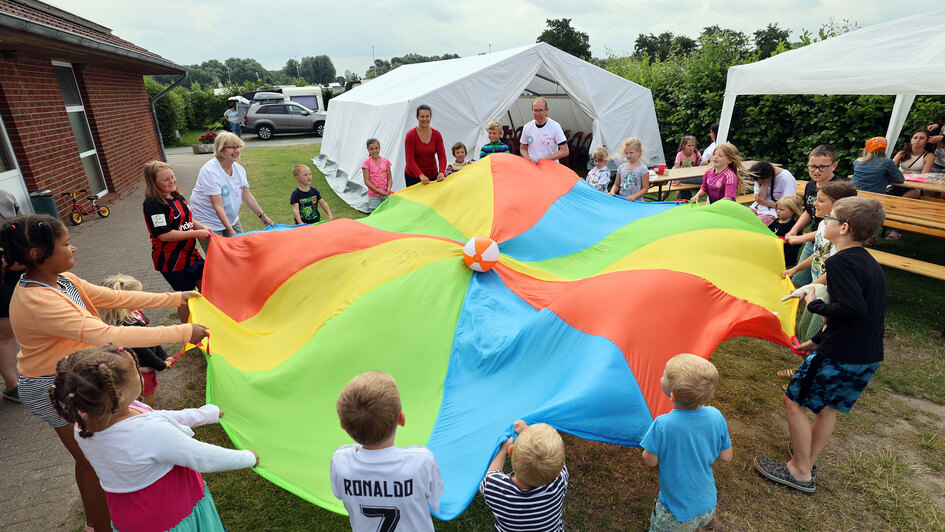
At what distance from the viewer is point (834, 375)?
8.20 ft

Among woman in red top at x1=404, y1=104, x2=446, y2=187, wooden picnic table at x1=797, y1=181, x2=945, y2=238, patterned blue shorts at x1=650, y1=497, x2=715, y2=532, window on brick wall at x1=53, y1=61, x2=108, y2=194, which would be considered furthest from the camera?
window on brick wall at x1=53, y1=61, x2=108, y2=194

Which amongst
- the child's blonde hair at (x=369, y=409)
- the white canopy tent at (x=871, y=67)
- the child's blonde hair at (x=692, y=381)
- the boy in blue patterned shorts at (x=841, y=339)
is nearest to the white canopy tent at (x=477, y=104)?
the white canopy tent at (x=871, y=67)

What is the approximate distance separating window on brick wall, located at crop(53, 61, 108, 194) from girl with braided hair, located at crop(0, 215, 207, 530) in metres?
8.32

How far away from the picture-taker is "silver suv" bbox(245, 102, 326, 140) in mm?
19484

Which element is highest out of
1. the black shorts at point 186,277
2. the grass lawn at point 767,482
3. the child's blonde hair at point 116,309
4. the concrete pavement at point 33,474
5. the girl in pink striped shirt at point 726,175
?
the girl in pink striped shirt at point 726,175

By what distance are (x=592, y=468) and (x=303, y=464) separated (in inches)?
68.4

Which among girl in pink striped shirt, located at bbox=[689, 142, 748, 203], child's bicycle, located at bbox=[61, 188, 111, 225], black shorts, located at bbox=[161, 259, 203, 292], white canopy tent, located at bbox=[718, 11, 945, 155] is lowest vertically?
child's bicycle, located at bbox=[61, 188, 111, 225]

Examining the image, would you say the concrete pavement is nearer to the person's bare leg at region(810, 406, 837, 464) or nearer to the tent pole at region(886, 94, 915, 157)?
the person's bare leg at region(810, 406, 837, 464)

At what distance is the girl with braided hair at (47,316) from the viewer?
1.94 m

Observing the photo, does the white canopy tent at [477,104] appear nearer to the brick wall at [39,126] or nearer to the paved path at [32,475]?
the brick wall at [39,126]

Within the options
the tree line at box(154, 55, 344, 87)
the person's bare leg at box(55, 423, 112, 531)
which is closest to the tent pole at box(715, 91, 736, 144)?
the person's bare leg at box(55, 423, 112, 531)

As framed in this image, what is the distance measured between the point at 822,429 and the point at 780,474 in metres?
0.36

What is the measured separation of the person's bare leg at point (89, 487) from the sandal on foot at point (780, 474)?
141 inches

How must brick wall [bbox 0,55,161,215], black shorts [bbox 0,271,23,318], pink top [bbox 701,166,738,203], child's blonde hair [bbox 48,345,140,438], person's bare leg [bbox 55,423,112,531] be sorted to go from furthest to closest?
brick wall [bbox 0,55,161,215] → pink top [bbox 701,166,738,203] → black shorts [bbox 0,271,23,318] → person's bare leg [bbox 55,423,112,531] → child's blonde hair [bbox 48,345,140,438]
